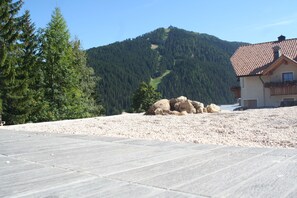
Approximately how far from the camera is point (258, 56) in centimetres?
3653

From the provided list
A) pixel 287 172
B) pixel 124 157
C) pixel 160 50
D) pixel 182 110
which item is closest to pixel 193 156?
pixel 124 157

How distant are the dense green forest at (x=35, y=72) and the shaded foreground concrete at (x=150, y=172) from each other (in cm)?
1983

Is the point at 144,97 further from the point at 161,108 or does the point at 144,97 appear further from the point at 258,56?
the point at 161,108

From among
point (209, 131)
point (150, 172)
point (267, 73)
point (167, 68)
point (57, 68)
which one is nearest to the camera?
point (150, 172)

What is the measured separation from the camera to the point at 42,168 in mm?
4414

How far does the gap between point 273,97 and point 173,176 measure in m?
31.9

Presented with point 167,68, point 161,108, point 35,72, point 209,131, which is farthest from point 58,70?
Answer: point 167,68

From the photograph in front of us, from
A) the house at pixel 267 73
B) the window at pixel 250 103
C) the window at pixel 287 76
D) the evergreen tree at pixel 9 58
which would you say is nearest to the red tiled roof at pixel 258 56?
the house at pixel 267 73

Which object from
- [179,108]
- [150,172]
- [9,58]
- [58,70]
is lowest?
[150,172]

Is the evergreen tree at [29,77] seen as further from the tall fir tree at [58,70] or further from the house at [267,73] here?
the house at [267,73]

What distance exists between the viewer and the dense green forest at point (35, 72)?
83.0 feet

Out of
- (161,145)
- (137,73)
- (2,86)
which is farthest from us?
(137,73)

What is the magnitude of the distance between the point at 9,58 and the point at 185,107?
13743 mm

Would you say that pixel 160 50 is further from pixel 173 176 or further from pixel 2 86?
pixel 173 176
